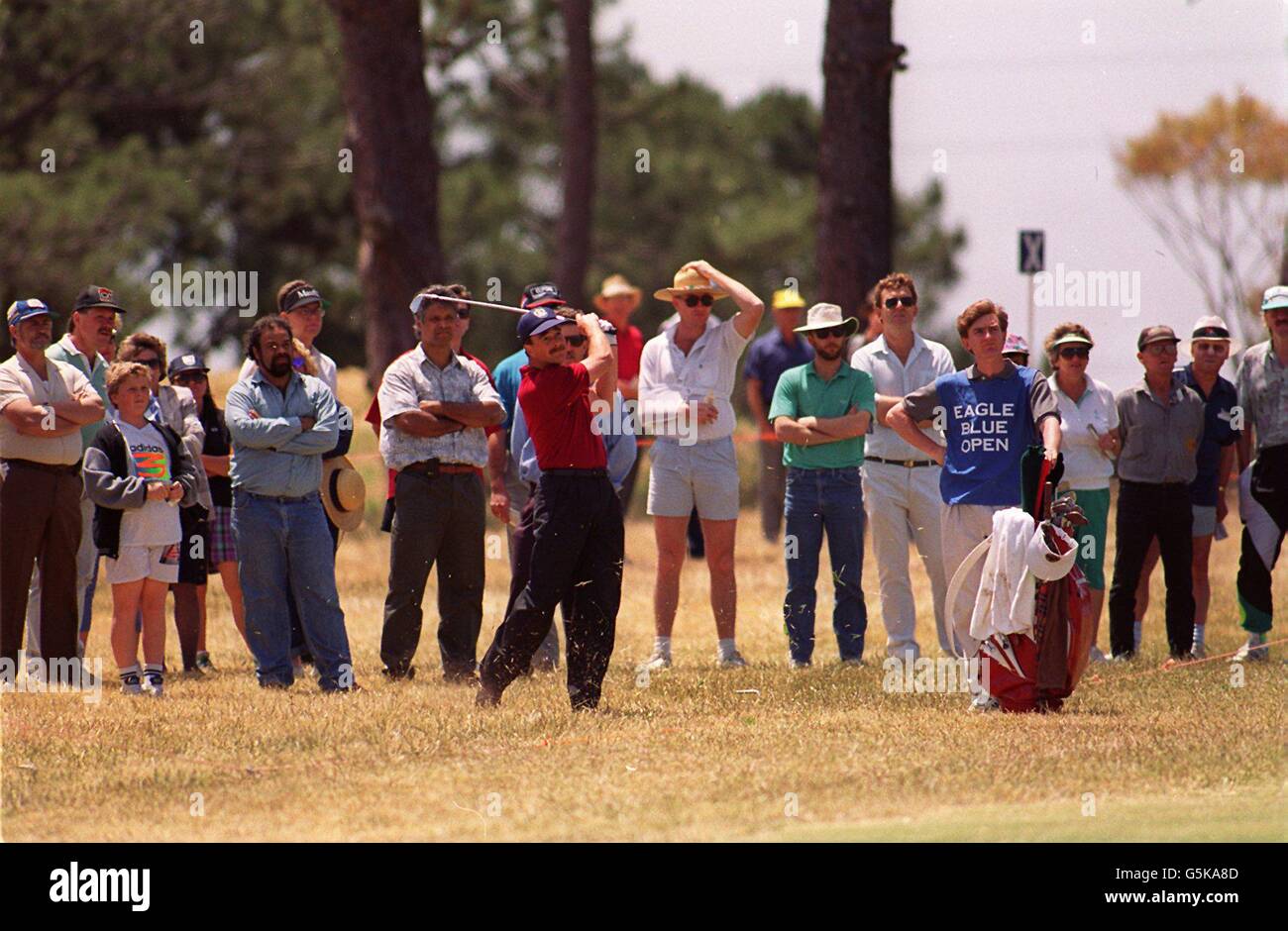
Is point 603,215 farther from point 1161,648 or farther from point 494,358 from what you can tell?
point 1161,648

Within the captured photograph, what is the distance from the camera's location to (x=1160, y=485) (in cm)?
1325

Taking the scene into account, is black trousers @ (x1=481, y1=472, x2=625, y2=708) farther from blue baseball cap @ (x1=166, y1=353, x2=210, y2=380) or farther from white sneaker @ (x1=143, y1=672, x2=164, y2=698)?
blue baseball cap @ (x1=166, y1=353, x2=210, y2=380)

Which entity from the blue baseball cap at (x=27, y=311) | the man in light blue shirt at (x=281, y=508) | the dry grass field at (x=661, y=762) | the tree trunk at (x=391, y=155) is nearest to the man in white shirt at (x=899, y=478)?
the dry grass field at (x=661, y=762)

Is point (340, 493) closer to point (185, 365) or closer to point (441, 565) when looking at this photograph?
point (441, 565)

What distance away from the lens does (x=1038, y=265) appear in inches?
787

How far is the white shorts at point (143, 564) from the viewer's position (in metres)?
11.8

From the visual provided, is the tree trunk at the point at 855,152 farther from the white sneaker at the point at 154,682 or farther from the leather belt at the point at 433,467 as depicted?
the white sneaker at the point at 154,682

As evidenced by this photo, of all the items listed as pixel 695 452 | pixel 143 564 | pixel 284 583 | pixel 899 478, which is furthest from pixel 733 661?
pixel 143 564

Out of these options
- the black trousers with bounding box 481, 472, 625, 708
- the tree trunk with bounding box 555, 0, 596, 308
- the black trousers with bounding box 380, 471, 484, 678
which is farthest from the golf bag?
the tree trunk with bounding box 555, 0, 596, 308

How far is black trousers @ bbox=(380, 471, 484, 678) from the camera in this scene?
1223 cm

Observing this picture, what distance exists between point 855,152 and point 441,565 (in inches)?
297

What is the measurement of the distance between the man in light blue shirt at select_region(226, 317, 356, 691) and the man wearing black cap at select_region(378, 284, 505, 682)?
1.33 feet
